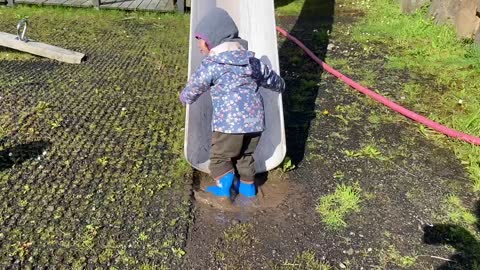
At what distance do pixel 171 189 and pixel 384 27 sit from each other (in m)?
5.35

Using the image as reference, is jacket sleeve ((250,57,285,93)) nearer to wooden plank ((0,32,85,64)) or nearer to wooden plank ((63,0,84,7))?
wooden plank ((0,32,85,64))

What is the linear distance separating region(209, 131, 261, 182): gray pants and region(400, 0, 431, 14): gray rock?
5.87 m

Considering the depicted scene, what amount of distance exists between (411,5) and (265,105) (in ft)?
17.2

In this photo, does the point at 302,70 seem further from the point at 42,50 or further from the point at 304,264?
the point at 304,264

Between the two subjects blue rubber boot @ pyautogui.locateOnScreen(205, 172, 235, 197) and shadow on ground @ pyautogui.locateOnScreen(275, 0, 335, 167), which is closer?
blue rubber boot @ pyautogui.locateOnScreen(205, 172, 235, 197)

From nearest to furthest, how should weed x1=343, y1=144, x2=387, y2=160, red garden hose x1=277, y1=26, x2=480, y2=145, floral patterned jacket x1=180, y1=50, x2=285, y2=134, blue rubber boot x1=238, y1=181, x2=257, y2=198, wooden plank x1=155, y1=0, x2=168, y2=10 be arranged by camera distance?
1. floral patterned jacket x1=180, y1=50, x2=285, y2=134
2. blue rubber boot x1=238, y1=181, x2=257, y2=198
3. weed x1=343, y1=144, x2=387, y2=160
4. red garden hose x1=277, y1=26, x2=480, y2=145
5. wooden plank x1=155, y1=0, x2=168, y2=10

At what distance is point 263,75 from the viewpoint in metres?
3.10

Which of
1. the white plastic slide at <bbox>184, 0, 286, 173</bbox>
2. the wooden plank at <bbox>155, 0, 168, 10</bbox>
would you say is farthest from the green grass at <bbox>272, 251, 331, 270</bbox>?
the wooden plank at <bbox>155, 0, 168, 10</bbox>

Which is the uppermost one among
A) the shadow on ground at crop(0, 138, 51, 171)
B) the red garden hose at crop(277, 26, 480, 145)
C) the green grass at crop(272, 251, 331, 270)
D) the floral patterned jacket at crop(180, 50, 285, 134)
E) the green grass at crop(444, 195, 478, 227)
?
the floral patterned jacket at crop(180, 50, 285, 134)

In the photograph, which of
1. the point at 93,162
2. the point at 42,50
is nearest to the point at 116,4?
the point at 42,50

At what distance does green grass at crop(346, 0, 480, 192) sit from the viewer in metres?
4.33

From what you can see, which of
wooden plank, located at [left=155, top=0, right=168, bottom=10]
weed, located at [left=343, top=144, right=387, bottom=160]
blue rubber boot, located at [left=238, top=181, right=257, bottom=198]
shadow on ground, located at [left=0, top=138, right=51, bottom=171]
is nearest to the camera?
blue rubber boot, located at [left=238, top=181, right=257, bottom=198]

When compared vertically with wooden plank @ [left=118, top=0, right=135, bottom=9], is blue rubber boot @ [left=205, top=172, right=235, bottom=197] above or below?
above

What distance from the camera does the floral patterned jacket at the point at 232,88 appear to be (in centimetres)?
294
